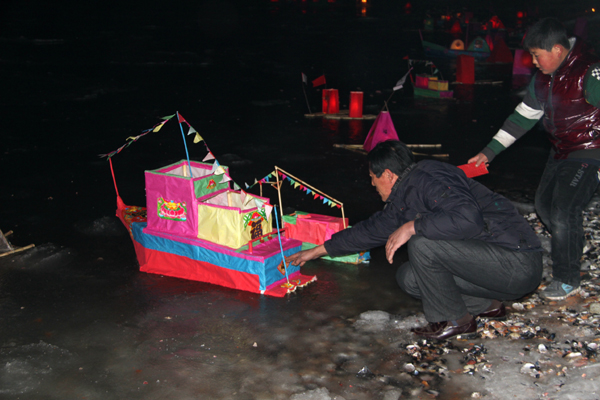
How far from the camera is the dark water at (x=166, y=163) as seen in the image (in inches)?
141

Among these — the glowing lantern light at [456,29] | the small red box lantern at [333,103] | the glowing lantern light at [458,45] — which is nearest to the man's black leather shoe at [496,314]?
the small red box lantern at [333,103]

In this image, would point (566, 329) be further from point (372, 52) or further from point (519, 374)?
point (372, 52)

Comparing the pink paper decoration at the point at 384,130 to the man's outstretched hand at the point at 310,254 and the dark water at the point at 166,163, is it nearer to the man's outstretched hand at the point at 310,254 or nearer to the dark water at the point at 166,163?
the dark water at the point at 166,163

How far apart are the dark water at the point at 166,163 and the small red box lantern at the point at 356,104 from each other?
0.44m

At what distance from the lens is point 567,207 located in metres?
3.96

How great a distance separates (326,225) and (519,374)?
1.95 m

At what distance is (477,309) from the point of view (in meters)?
3.95

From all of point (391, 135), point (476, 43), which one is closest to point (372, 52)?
point (476, 43)

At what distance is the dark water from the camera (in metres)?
3.57

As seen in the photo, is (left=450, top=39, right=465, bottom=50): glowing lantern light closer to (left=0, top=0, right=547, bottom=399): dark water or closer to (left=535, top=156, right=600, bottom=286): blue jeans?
(left=0, top=0, right=547, bottom=399): dark water

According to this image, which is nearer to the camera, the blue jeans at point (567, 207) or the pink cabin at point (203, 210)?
the blue jeans at point (567, 207)

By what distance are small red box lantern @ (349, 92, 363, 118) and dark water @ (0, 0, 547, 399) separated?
0.44 meters

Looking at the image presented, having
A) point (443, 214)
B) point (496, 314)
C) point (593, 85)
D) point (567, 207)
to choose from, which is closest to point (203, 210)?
point (443, 214)

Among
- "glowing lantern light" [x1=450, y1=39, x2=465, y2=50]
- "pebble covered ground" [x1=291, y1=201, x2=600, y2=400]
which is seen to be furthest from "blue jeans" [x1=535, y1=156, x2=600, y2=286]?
"glowing lantern light" [x1=450, y1=39, x2=465, y2=50]
